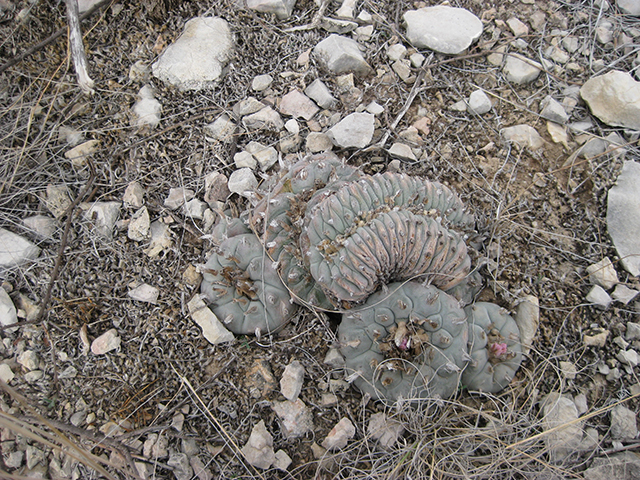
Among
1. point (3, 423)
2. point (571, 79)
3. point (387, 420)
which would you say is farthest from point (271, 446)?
point (571, 79)

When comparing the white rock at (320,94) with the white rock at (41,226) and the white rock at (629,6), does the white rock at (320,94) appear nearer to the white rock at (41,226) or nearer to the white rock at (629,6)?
the white rock at (41,226)

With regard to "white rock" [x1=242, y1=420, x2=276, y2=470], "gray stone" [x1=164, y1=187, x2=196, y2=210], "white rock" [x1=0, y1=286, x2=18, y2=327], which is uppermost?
"gray stone" [x1=164, y1=187, x2=196, y2=210]

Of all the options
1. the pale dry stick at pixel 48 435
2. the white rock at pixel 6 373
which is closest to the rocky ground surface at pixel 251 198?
the white rock at pixel 6 373

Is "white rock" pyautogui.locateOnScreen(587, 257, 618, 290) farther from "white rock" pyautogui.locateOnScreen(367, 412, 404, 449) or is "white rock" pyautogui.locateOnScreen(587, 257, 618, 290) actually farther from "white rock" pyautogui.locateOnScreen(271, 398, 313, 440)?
"white rock" pyautogui.locateOnScreen(271, 398, 313, 440)

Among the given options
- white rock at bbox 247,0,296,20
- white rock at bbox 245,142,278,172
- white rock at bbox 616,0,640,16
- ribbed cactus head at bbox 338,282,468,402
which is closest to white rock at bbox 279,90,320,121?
white rock at bbox 245,142,278,172

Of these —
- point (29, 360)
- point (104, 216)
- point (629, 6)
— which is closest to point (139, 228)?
point (104, 216)

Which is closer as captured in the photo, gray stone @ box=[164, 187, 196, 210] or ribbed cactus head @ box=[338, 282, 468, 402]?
ribbed cactus head @ box=[338, 282, 468, 402]

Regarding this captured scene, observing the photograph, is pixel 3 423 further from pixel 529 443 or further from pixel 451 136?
pixel 451 136
